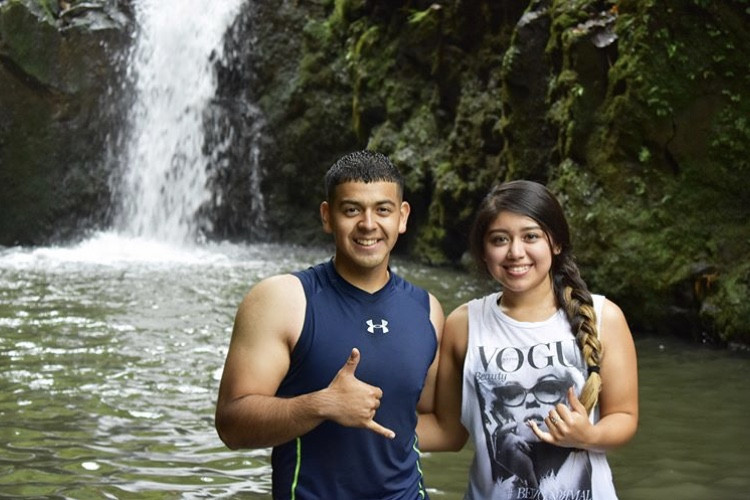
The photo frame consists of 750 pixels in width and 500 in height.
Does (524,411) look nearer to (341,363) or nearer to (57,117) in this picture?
(341,363)

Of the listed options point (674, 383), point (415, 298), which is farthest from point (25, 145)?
point (415, 298)

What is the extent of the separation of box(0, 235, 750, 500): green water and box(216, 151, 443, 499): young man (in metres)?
2.29

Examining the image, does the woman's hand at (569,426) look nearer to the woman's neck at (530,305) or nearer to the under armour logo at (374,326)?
the woman's neck at (530,305)

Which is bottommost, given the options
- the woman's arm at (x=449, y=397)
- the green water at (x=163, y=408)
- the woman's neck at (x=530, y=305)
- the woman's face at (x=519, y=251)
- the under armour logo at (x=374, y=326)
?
the green water at (x=163, y=408)

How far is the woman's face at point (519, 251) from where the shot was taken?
2.65 metres

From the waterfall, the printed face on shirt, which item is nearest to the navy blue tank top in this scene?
the printed face on shirt

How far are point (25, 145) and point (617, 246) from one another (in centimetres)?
1411

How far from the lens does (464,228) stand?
551 inches

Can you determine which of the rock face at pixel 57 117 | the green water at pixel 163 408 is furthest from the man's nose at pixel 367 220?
the rock face at pixel 57 117

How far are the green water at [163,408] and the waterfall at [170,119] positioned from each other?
7253 mm

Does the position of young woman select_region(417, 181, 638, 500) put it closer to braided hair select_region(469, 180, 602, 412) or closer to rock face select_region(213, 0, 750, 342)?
braided hair select_region(469, 180, 602, 412)

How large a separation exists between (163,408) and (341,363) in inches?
164

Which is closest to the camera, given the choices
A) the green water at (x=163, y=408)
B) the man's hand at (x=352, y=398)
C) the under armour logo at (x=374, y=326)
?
the man's hand at (x=352, y=398)

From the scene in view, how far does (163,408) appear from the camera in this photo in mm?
6312
